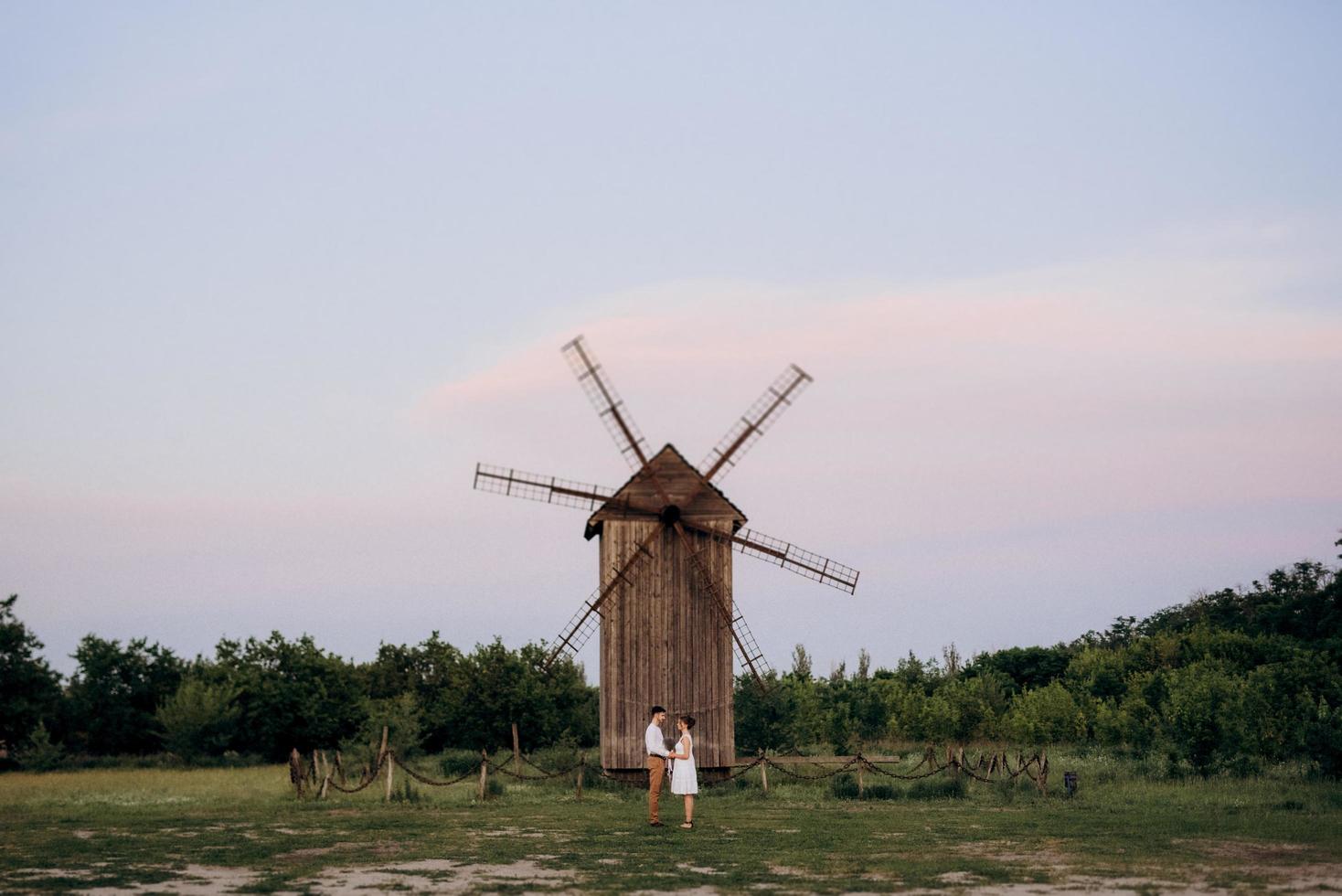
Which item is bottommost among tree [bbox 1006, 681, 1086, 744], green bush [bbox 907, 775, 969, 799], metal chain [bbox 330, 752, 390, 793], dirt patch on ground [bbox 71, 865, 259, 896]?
dirt patch on ground [bbox 71, 865, 259, 896]

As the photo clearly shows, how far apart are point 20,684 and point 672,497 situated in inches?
1133

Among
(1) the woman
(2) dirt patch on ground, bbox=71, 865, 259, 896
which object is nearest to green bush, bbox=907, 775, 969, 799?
(1) the woman

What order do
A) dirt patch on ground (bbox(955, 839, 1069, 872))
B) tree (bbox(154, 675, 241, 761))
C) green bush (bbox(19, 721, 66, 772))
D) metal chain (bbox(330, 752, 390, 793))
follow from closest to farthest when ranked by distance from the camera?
dirt patch on ground (bbox(955, 839, 1069, 872)) < metal chain (bbox(330, 752, 390, 793)) < green bush (bbox(19, 721, 66, 772)) < tree (bbox(154, 675, 241, 761))

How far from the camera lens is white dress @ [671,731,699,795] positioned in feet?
79.7

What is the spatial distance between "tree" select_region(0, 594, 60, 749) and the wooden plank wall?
25.8 metres

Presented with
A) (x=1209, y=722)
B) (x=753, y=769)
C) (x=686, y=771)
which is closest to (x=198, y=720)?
(x=753, y=769)

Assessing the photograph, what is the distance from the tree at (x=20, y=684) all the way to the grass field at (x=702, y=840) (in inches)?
659

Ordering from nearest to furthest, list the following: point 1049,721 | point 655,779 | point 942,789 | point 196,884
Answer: point 196,884, point 655,779, point 942,789, point 1049,721

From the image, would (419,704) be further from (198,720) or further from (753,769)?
(753,769)

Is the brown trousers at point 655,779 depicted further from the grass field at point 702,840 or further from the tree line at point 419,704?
the tree line at point 419,704

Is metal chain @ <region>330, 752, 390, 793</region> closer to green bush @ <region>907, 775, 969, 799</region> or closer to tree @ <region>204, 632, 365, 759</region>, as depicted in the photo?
green bush @ <region>907, 775, 969, 799</region>

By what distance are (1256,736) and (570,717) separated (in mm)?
23347

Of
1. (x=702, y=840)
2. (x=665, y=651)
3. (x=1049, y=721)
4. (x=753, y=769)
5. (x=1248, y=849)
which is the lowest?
(x=1248, y=849)

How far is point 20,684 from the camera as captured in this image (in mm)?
50156
